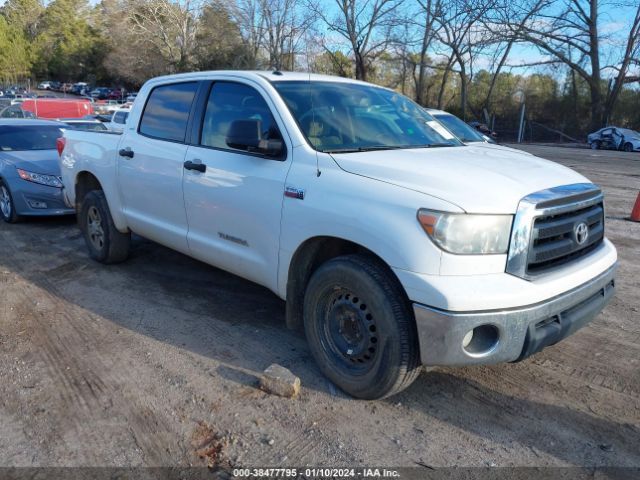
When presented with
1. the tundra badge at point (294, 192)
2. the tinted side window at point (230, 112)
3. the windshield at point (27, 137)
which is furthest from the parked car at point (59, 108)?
the tundra badge at point (294, 192)

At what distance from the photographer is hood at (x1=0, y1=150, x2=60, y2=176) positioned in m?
8.40

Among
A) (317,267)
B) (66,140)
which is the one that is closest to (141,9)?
(66,140)

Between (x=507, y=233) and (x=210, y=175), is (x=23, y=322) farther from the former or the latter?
(x=507, y=233)

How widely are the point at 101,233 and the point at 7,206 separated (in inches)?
133

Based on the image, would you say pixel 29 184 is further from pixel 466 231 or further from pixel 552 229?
pixel 552 229

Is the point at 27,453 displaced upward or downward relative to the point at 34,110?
downward

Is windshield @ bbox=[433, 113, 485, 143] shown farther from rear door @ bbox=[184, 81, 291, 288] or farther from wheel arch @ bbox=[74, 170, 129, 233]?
rear door @ bbox=[184, 81, 291, 288]

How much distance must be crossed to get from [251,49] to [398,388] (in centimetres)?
5066

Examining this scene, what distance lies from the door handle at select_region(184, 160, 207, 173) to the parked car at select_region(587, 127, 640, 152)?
101ft

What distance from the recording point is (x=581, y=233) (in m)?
3.47

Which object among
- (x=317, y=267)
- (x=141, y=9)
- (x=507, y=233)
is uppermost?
(x=141, y=9)

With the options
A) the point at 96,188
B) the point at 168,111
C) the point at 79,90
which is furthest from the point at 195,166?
the point at 79,90

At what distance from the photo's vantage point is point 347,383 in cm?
355

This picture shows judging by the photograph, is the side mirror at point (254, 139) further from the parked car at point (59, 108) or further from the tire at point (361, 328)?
the parked car at point (59, 108)
